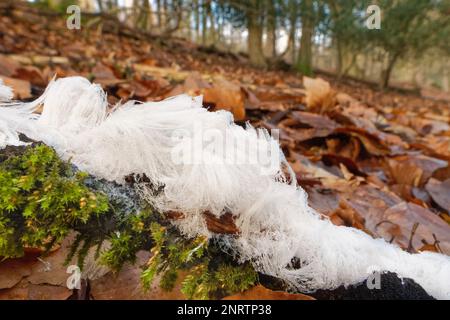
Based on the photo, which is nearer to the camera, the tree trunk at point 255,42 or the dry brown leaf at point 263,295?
the dry brown leaf at point 263,295

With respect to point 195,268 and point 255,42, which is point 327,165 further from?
point 255,42

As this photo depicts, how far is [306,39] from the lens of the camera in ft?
48.7

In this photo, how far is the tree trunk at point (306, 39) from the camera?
41.8 feet

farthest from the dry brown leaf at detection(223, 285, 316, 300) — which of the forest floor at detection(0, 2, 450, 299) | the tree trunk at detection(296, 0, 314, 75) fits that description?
the tree trunk at detection(296, 0, 314, 75)

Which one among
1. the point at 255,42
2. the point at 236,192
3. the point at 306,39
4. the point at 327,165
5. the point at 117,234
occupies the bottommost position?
the point at 327,165

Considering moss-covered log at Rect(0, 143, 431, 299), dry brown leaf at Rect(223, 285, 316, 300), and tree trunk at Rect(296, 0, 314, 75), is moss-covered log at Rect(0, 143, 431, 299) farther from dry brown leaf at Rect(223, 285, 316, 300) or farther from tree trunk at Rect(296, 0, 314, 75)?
tree trunk at Rect(296, 0, 314, 75)

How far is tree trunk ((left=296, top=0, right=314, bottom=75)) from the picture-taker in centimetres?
1274

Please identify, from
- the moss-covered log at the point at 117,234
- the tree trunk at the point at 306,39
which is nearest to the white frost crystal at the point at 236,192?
the moss-covered log at the point at 117,234

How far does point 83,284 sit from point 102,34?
26.6ft

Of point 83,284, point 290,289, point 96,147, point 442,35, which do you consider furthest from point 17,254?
point 442,35

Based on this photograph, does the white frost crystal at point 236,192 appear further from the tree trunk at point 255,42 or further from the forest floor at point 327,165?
the tree trunk at point 255,42

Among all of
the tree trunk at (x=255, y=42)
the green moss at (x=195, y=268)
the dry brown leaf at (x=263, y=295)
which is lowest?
A: the dry brown leaf at (x=263, y=295)

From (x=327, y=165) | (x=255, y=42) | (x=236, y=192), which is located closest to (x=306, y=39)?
(x=255, y=42)

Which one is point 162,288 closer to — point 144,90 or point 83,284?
point 83,284
